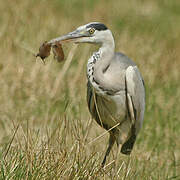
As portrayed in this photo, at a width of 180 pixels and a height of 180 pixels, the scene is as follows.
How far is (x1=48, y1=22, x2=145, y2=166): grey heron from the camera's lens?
14.6 feet

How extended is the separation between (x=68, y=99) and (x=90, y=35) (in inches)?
33.2

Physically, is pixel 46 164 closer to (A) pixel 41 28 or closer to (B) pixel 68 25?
(A) pixel 41 28

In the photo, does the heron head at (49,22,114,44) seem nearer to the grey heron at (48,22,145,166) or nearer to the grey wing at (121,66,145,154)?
the grey heron at (48,22,145,166)

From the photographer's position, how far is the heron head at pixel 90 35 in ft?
14.2

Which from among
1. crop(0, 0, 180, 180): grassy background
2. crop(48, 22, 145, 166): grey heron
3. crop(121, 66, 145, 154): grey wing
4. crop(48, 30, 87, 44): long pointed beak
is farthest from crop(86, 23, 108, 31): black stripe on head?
crop(0, 0, 180, 180): grassy background

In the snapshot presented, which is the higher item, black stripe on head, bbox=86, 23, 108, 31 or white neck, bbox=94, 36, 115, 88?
black stripe on head, bbox=86, 23, 108, 31

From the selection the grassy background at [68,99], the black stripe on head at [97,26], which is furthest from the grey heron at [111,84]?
the grassy background at [68,99]

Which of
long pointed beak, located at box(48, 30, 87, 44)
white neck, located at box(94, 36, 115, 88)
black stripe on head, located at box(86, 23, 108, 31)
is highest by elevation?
black stripe on head, located at box(86, 23, 108, 31)

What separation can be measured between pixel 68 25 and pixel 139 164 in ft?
17.6

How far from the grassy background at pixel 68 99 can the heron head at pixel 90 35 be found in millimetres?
624

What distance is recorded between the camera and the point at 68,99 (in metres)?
4.96

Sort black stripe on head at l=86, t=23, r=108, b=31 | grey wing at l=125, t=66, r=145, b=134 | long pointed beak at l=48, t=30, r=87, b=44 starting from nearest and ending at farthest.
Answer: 1. long pointed beak at l=48, t=30, r=87, b=44
2. black stripe on head at l=86, t=23, r=108, b=31
3. grey wing at l=125, t=66, r=145, b=134

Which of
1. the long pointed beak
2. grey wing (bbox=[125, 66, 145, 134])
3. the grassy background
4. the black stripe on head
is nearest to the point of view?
the grassy background

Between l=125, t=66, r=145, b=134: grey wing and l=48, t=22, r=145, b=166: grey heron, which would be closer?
l=48, t=22, r=145, b=166: grey heron
